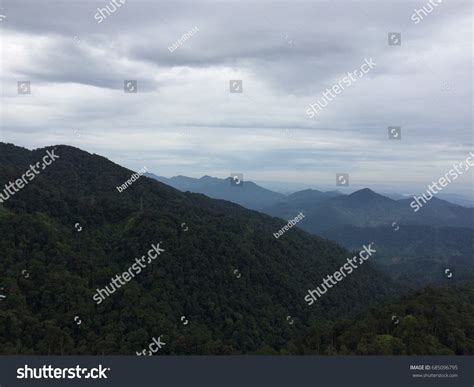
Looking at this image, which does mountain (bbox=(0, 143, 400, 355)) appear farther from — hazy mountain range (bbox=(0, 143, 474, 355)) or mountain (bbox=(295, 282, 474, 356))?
mountain (bbox=(295, 282, 474, 356))

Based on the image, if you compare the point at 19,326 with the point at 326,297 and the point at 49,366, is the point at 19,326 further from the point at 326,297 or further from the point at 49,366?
the point at 326,297

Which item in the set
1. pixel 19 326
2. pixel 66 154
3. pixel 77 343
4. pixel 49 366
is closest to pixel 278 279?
pixel 77 343

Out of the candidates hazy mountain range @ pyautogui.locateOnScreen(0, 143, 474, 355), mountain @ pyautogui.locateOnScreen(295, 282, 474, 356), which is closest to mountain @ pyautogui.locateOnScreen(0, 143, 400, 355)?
hazy mountain range @ pyautogui.locateOnScreen(0, 143, 474, 355)

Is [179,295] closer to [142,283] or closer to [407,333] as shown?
[142,283]

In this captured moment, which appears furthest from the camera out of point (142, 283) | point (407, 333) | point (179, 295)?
point (142, 283)

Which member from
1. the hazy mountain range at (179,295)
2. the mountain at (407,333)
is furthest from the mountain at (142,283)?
the mountain at (407,333)

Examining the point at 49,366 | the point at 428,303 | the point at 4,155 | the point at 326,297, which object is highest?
the point at 4,155

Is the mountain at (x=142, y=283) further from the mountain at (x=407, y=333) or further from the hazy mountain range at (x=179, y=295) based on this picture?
the mountain at (x=407, y=333)

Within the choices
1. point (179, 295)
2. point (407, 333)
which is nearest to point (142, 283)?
point (179, 295)
